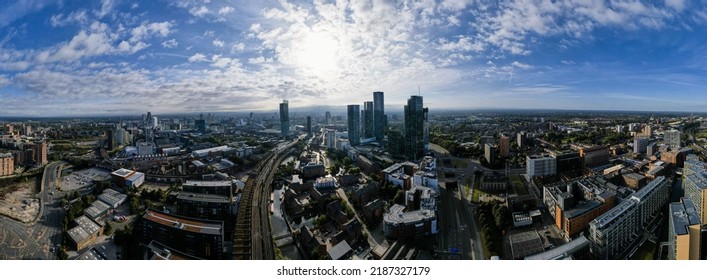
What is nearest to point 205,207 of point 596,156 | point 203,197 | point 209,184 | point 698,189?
point 203,197

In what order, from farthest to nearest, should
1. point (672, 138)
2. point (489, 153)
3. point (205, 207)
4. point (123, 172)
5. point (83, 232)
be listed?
1. point (489, 153)
2. point (123, 172)
3. point (672, 138)
4. point (205, 207)
5. point (83, 232)

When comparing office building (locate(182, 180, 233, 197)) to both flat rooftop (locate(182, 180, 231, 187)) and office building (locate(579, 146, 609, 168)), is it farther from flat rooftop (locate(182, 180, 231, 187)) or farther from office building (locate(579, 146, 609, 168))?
office building (locate(579, 146, 609, 168))

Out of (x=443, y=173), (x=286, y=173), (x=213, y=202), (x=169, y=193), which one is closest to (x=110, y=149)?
(x=169, y=193)

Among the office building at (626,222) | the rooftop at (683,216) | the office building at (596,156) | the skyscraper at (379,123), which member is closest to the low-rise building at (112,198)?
the skyscraper at (379,123)

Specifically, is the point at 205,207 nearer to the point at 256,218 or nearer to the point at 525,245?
the point at 256,218

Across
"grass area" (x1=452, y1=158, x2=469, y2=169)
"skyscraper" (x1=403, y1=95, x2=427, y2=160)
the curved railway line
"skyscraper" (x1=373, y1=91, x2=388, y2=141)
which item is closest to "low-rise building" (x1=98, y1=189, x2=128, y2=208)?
the curved railway line
